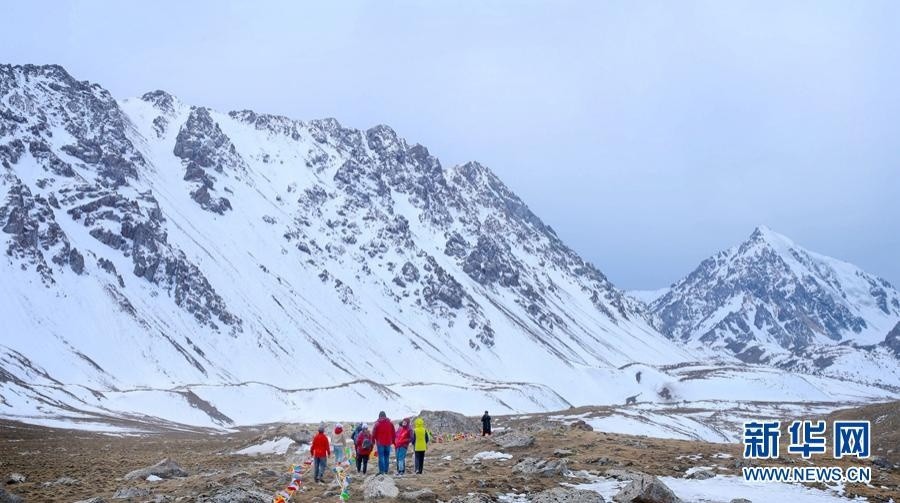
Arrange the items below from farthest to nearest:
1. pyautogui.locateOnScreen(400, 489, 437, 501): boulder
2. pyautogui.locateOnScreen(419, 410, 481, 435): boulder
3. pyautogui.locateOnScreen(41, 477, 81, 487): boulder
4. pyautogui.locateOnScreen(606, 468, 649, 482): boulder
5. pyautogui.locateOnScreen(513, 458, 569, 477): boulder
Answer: pyautogui.locateOnScreen(419, 410, 481, 435): boulder < pyautogui.locateOnScreen(41, 477, 81, 487): boulder < pyautogui.locateOnScreen(513, 458, 569, 477): boulder < pyautogui.locateOnScreen(606, 468, 649, 482): boulder < pyautogui.locateOnScreen(400, 489, 437, 501): boulder

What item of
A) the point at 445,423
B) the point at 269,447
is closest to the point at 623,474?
the point at 269,447

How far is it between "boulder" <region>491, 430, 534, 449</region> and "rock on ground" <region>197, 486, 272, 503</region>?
15432 mm

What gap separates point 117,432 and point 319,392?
75160 mm

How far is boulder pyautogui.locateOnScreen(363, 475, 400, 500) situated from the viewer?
26.6 metres

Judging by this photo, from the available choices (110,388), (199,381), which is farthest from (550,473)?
(199,381)

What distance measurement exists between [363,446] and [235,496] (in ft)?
27.5

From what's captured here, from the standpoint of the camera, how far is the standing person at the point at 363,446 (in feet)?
110

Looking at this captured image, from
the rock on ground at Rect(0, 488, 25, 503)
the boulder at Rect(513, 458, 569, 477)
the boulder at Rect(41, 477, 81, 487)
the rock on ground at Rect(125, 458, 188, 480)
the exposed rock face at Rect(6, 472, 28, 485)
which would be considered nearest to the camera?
the rock on ground at Rect(0, 488, 25, 503)

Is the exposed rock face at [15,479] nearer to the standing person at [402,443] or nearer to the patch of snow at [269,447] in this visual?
the standing person at [402,443]

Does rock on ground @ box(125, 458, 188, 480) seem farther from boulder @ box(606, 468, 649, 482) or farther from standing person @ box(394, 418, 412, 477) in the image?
boulder @ box(606, 468, 649, 482)

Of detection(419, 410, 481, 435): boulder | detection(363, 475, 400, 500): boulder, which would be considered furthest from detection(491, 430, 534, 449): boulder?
detection(419, 410, 481, 435): boulder

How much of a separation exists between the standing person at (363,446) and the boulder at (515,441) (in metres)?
8.15

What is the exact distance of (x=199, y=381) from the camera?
584 feet

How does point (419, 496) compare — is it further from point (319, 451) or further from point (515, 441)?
point (515, 441)
